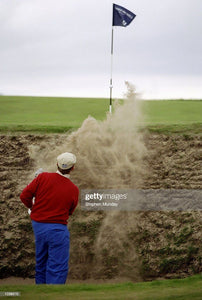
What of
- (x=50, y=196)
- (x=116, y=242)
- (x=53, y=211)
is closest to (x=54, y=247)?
(x=53, y=211)

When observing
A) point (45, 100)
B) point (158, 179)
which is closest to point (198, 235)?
point (158, 179)

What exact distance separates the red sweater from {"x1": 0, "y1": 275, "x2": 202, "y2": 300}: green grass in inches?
34.4

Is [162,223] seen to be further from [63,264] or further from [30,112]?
[30,112]

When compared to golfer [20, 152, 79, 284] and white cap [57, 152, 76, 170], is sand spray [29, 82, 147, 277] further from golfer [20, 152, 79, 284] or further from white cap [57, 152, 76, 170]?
white cap [57, 152, 76, 170]

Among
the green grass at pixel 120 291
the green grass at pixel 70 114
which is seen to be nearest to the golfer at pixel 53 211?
the green grass at pixel 120 291

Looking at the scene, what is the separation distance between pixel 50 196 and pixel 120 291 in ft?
4.74

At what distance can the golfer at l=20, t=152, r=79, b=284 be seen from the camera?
5.71 meters

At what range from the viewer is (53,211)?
5.74 metres

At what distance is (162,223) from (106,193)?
1.39 m

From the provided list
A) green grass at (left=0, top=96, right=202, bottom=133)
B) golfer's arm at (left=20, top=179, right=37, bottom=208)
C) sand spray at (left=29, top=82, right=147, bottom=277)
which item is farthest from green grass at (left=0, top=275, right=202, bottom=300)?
green grass at (left=0, top=96, right=202, bottom=133)

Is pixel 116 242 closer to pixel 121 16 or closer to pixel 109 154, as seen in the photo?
pixel 109 154

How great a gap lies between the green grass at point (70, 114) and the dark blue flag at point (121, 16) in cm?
267

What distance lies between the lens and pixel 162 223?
887 centimetres

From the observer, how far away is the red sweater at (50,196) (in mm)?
5707
